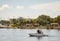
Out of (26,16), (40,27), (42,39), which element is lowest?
(42,39)

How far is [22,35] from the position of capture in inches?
83.4

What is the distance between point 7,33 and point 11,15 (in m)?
0.30

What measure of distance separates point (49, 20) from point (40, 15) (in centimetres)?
17

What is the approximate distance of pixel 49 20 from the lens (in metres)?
2.14

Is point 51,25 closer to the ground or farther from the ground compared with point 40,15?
closer to the ground

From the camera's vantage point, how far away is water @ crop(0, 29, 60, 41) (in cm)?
207

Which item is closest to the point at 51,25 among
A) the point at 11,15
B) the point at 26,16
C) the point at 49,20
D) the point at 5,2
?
the point at 49,20

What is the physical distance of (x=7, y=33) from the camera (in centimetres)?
212

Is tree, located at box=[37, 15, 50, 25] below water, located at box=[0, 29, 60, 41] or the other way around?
the other way around

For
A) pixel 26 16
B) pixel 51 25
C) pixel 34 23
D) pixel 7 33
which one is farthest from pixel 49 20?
pixel 7 33

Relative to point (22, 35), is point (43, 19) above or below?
above

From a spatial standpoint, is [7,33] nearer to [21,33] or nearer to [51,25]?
[21,33]

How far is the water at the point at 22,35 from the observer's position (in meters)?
2.07

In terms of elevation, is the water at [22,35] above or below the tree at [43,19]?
below
